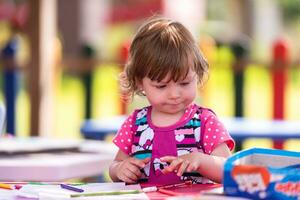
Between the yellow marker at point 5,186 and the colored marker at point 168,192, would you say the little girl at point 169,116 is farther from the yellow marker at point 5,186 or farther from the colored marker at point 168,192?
the yellow marker at point 5,186

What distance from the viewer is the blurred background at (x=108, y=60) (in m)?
6.09

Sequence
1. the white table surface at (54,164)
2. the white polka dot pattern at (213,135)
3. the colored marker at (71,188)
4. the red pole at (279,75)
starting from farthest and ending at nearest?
the red pole at (279,75) < the white table surface at (54,164) < the white polka dot pattern at (213,135) < the colored marker at (71,188)

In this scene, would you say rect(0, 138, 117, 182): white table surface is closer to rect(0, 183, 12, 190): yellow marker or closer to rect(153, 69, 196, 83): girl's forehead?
rect(0, 183, 12, 190): yellow marker

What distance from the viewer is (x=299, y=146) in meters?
9.40

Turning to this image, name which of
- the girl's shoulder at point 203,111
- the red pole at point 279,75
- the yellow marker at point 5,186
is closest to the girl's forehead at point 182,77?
the girl's shoulder at point 203,111

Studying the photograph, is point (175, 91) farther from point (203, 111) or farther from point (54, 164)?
point (54, 164)

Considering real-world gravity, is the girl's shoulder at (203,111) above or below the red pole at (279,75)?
above

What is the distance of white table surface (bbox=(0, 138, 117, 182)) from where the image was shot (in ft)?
9.37

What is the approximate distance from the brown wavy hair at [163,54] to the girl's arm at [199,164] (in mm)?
214

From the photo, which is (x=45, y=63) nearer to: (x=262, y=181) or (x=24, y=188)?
(x=24, y=188)

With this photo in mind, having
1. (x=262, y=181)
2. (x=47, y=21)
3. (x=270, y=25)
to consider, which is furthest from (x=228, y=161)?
(x=270, y=25)

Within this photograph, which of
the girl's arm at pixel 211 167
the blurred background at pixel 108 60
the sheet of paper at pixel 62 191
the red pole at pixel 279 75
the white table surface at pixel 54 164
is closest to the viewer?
the sheet of paper at pixel 62 191

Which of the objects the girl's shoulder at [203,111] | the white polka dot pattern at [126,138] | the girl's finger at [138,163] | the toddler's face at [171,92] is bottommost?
the girl's finger at [138,163]

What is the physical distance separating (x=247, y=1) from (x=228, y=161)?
821 inches
